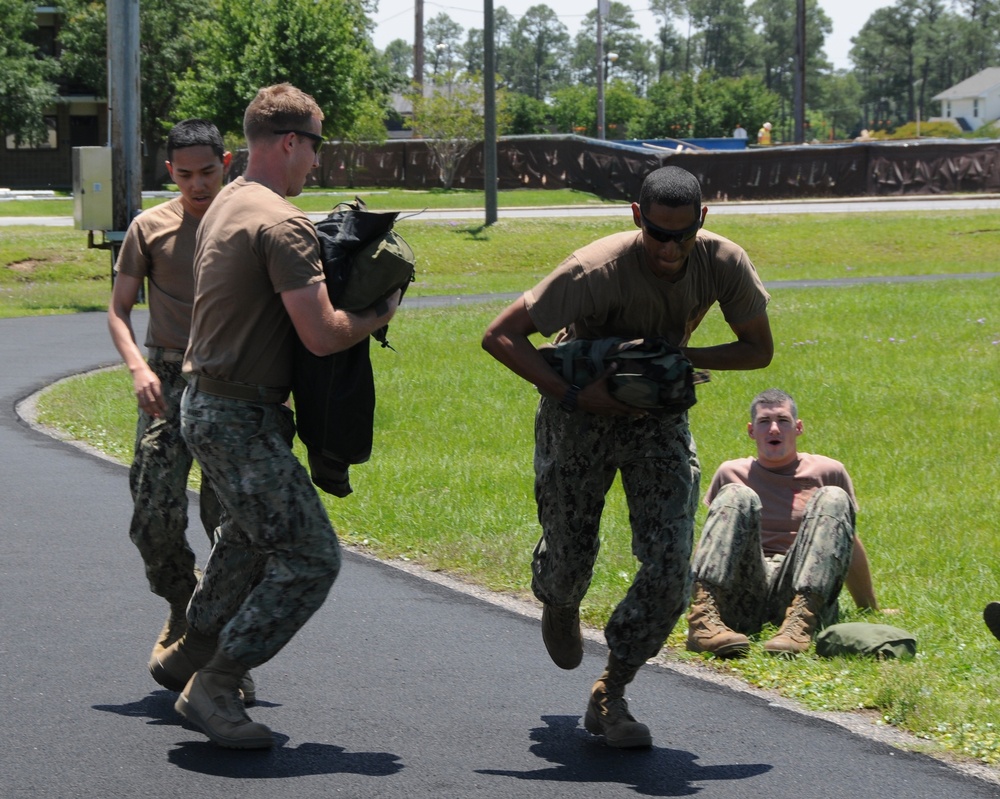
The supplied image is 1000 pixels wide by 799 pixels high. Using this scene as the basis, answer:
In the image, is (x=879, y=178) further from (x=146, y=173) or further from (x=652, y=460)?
(x=652, y=460)

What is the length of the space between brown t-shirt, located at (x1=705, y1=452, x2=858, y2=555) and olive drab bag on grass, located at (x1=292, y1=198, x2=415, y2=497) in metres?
2.28

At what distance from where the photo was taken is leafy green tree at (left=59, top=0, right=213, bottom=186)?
176 ft

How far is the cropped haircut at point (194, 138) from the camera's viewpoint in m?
5.20

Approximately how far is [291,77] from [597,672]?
42358 mm

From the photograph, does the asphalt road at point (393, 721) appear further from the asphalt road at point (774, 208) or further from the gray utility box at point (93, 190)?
the asphalt road at point (774, 208)

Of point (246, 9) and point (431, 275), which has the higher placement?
point (246, 9)

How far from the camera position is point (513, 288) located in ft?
79.2

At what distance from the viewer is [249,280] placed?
4230mm

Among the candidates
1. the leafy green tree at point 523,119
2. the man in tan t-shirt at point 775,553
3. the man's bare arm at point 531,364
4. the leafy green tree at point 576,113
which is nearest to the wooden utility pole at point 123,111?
the man in tan t-shirt at point 775,553

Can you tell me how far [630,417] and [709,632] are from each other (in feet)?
5.02

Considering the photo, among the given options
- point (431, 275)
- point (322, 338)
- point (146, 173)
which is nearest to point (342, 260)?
point (322, 338)

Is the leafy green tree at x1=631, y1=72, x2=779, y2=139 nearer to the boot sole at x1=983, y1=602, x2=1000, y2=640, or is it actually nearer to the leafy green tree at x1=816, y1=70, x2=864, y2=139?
the leafy green tree at x1=816, y1=70, x2=864, y2=139

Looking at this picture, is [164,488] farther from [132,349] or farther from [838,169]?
[838,169]

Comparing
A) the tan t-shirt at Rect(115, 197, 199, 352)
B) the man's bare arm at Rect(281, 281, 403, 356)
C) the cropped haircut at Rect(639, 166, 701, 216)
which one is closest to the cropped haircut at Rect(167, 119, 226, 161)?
the tan t-shirt at Rect(115, 197, 199, 352)
